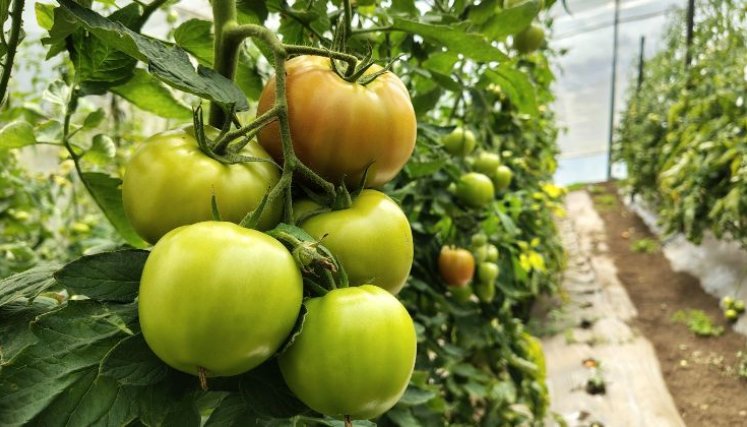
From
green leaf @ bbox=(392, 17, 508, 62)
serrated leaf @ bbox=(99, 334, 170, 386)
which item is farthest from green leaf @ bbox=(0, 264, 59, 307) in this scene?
green leaf @ bbox=(392, 17, 508, 62)

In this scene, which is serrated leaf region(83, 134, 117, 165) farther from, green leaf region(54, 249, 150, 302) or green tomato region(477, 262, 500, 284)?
green tomato region(477, 262, 500, 284)

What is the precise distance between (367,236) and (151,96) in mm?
303

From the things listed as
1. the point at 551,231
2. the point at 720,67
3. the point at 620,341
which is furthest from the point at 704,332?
the point at 720,67

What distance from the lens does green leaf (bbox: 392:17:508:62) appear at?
1.71 ft

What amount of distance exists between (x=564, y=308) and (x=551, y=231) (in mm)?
547

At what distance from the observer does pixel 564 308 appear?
11.1 ft

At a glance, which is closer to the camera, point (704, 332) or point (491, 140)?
point (491, 140)

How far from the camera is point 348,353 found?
1.15ft

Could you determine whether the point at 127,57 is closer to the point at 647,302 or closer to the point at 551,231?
the point at 551,231

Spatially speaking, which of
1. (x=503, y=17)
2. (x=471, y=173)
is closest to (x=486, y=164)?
(x=471, y=173)

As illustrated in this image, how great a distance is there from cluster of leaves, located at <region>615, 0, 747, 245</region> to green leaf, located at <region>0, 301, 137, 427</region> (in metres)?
3.26

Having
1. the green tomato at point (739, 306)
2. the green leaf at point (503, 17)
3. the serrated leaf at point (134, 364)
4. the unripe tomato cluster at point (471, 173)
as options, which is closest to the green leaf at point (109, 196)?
the serrated leaf at point (134, 364)

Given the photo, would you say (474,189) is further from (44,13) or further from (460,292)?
(44,13)

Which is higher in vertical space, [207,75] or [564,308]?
[207,75]
